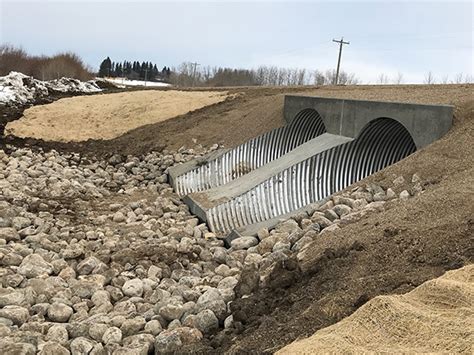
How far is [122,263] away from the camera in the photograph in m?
6.86

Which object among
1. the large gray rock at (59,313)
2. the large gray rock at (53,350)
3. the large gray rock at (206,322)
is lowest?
the large gray rock at (59,313)

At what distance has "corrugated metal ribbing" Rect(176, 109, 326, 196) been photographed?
→ 37.3 ft

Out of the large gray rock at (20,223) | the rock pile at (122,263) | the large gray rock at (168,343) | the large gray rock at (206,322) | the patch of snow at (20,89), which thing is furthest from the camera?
the patch of snow at (20,89)

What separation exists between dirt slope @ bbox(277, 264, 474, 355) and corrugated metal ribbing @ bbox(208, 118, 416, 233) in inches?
202

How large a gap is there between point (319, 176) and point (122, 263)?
4055 millimetres

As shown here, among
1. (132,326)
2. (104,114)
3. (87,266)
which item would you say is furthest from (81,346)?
(104,114)

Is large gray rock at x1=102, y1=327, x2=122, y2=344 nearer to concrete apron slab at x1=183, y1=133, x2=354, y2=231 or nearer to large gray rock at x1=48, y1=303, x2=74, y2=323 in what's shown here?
large gray rock at x1=48, y1=303, x2=74, y2=323

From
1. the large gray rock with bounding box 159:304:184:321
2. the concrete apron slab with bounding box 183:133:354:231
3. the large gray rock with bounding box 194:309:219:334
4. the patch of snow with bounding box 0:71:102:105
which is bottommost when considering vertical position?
the large gray rock with bounding box 159:304:184:321

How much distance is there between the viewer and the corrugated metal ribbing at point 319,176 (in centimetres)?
878

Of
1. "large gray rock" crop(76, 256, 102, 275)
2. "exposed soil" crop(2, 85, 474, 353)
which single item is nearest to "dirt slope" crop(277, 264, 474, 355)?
"exposed soil" crop(2, 85, 474, 353)

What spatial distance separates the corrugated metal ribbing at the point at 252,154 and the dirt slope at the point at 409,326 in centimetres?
786

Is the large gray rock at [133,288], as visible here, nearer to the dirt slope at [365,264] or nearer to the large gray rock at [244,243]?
the dirt slope at [365,264]

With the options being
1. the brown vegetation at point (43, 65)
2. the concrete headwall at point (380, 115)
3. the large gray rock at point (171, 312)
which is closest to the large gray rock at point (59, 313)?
the large gray rock at point (171, 312)

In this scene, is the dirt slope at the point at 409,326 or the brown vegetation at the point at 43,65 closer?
the dirt slope at the point at 409,326
